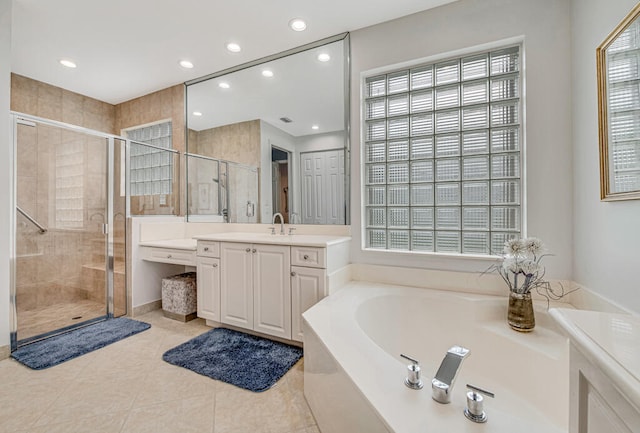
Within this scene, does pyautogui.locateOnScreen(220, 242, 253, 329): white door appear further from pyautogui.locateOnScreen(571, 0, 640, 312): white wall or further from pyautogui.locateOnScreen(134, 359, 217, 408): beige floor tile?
pyautogui.locateOnScreen(571, 0, 640, 312): white wall

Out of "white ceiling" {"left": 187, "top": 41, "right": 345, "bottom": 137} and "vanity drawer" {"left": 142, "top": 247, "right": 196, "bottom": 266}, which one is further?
"vanity drawer" {"left": 142, "top": 247, "right": 196, "bottom": 266}

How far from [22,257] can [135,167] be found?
1245 mm

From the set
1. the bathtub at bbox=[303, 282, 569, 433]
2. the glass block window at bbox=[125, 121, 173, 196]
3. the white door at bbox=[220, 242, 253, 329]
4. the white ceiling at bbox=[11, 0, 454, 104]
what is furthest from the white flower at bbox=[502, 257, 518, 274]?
the glass block window at bbox=[125, 121, 173, 196]

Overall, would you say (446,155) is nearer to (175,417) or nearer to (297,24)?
(297,24)

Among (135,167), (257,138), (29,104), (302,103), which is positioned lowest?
(135,167)

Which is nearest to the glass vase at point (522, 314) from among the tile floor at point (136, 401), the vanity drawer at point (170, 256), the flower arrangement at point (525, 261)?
the flower arrangement at point (525, 261)

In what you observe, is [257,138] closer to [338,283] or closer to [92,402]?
[338,283]

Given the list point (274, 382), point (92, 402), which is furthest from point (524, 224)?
point (92, 402)

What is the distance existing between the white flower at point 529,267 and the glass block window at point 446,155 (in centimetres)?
32

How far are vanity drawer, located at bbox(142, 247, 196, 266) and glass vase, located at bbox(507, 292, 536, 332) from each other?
256 cm

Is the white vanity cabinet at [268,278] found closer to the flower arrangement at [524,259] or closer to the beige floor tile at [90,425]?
the beige floor tile at [90,425]

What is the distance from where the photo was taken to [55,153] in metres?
2.64

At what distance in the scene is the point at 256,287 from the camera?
7.59 feet

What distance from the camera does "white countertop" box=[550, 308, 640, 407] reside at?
1.49 feet
